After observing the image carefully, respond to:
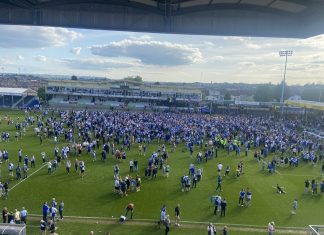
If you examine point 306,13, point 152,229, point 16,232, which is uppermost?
point 306,13

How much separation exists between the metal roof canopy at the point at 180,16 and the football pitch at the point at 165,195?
30.2 feet

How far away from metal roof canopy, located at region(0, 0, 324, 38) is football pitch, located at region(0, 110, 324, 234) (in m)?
9.20

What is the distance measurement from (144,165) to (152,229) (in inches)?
460

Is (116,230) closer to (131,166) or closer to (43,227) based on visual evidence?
(43,227)

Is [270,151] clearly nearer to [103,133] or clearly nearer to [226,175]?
[226,175]

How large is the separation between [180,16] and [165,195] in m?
11.9

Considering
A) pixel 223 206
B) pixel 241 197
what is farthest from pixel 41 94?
pixel 223 206

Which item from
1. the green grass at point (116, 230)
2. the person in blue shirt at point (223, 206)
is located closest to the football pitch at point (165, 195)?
the green grass at point (116, 230)

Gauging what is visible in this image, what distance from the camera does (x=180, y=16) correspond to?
1212cm

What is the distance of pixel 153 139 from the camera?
38.9 m

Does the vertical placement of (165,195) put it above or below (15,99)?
below

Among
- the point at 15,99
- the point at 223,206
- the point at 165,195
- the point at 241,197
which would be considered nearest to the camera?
the point at 223,206

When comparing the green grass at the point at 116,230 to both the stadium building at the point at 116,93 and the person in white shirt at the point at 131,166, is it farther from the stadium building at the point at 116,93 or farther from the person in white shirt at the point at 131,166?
the stadium building at the point at 116,93

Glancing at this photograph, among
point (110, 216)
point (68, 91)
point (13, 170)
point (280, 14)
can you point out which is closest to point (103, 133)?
point (13, 170)
